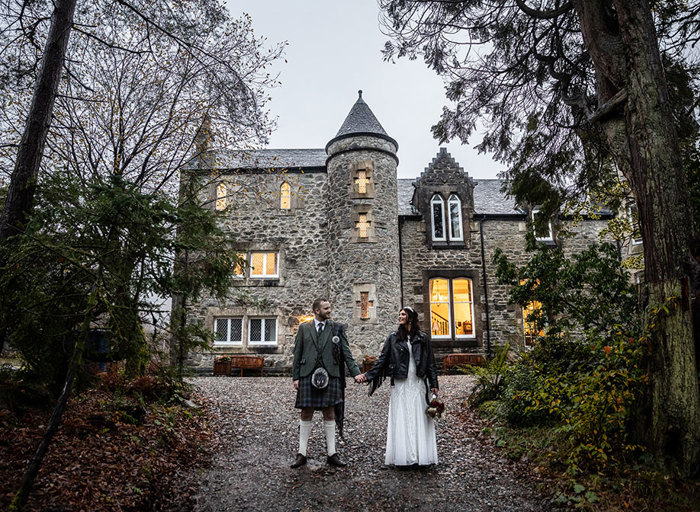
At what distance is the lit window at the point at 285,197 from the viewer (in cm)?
1688

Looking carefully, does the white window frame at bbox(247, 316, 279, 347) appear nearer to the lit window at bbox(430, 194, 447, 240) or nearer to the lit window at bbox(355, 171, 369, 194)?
the lit window at bbox(355, 171, 369, 194)

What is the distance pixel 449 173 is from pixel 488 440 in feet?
41.9

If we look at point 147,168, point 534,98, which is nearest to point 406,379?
point 534,98

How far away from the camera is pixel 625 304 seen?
6598 mm

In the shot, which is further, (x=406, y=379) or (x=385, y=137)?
(x=385, y=137)

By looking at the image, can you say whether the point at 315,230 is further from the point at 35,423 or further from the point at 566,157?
the point at 35,423

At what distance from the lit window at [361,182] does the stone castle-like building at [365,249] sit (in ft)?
0.12

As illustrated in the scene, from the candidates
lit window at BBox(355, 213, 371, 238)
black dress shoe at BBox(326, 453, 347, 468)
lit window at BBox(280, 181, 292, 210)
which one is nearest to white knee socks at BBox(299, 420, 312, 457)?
black dress shoe at BBox(326, 453, 347, 468)

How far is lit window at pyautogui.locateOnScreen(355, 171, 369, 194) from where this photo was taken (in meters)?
15.8

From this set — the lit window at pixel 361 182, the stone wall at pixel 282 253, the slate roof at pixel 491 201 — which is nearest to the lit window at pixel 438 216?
the slate roof at pixel 491 201

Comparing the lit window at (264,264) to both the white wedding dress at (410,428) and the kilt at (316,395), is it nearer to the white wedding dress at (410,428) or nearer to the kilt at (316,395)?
the kilt at (316,395)

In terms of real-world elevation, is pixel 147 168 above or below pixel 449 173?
below

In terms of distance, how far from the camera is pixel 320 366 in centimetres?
507

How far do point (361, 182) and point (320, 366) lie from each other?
11472 millimetres
